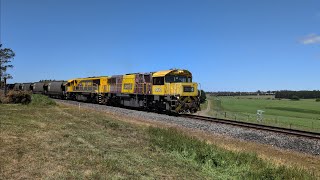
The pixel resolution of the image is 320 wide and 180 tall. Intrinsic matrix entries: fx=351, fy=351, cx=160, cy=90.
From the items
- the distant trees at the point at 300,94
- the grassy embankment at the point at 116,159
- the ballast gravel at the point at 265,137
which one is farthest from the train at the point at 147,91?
the distant trees at the point at 300,94

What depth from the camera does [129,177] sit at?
8055 millimetres

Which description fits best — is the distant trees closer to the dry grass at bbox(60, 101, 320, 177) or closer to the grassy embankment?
the dry grass at bbox(60, 101, 320, 177)

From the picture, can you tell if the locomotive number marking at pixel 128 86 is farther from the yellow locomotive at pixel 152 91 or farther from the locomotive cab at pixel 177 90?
the locomotive cab at pixel 177 90

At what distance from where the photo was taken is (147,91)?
32.2 meters

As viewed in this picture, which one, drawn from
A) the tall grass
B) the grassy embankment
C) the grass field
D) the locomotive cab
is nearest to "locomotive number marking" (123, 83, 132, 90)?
the locomotive cab

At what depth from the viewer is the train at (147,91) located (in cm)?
2864

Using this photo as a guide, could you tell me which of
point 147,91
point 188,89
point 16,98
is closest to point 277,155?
point 188,89

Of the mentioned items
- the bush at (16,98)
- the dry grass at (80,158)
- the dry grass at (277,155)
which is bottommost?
the dry grass at (277,155)

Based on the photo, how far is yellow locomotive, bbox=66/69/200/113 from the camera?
28.6 meters

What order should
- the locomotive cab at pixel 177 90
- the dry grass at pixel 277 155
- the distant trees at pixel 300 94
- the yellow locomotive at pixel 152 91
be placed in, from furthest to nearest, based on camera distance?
the distant trees at pixel 300 94
the yellow locomotive at pixel 152 91
the locomotive cab at pixel 177 90
the dry grass at pixel 277 155

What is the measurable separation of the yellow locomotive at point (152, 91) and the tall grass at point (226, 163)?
1483 cm

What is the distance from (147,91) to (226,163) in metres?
21.8

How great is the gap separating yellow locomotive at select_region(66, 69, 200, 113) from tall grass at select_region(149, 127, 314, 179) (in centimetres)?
1483

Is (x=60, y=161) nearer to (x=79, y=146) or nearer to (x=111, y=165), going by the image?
(x=111, y=165)
